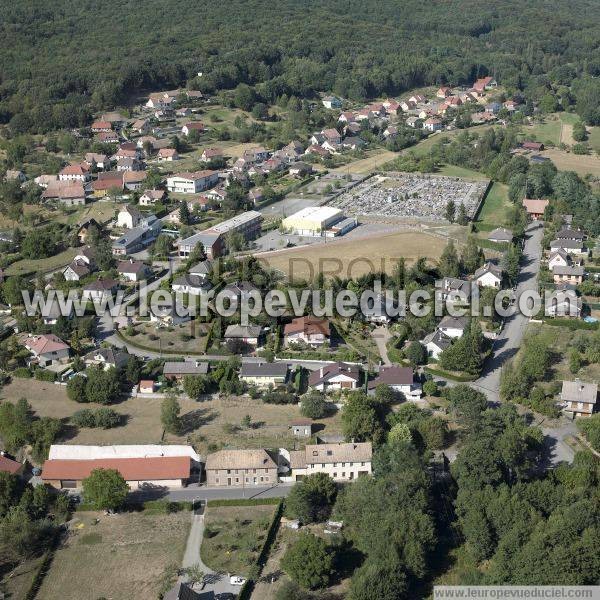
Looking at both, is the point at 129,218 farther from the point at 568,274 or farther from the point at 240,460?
the point at 240,460

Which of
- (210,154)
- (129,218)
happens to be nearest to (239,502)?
(129,218)

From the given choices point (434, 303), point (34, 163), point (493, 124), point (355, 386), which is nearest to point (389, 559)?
point (355, 386)

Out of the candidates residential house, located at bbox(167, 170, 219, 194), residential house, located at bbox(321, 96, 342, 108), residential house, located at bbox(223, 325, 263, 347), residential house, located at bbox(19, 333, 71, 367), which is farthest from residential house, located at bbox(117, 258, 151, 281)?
residential house, located at bbox(321, 96, 342, 108)

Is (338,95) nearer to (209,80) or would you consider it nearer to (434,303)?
(209,80)

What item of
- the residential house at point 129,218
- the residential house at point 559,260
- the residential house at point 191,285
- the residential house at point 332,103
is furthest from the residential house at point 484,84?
the residential house at point 191,285

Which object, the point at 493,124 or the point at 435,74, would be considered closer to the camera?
the point at 493,124

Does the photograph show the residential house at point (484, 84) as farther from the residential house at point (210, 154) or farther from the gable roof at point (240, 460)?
the gable roof at point (240, 460)
